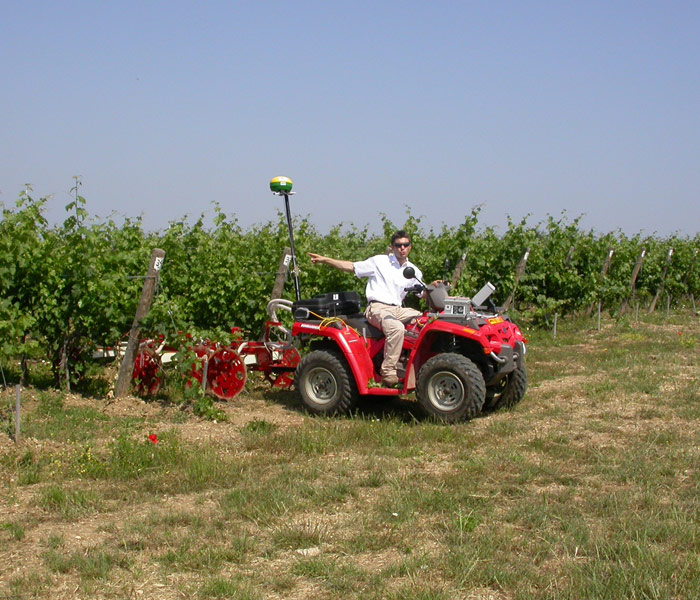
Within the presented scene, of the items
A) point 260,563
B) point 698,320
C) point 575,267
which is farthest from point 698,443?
point 698,320

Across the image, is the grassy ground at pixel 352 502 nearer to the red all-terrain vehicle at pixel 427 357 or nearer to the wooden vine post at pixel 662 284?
the red all-terrain vehicle at pixel 427 357

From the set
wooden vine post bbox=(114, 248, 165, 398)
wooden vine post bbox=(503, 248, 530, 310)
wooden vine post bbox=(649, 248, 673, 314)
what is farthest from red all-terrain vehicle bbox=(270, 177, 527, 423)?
wooden vine post bbox=(649, 248, 673, 314)

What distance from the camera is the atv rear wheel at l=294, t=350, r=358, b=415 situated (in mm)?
7578

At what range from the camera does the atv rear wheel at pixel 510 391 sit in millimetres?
7793

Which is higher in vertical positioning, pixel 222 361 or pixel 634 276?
pixel 634 276

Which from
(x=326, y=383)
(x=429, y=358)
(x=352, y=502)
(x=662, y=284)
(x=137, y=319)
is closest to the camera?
(x=352, y=502)

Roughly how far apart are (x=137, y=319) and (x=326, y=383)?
1.82 m

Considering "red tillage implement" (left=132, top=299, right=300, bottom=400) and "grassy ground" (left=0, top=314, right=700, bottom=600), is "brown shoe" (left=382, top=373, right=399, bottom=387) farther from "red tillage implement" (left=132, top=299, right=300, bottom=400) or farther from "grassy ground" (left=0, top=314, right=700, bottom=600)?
"red tillage implement" (left=132, top=299, right=300, bottom=400)

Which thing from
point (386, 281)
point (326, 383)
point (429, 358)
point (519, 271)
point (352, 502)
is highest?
point (519, 271)

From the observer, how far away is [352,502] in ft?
16.8

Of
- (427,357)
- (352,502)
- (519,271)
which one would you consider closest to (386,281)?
(427,357)

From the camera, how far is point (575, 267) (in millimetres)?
16094

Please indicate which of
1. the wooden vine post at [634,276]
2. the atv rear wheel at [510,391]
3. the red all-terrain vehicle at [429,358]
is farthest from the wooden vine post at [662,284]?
the red all-terrain vehicle at [429,358]

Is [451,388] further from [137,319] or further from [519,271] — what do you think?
[519,271]
